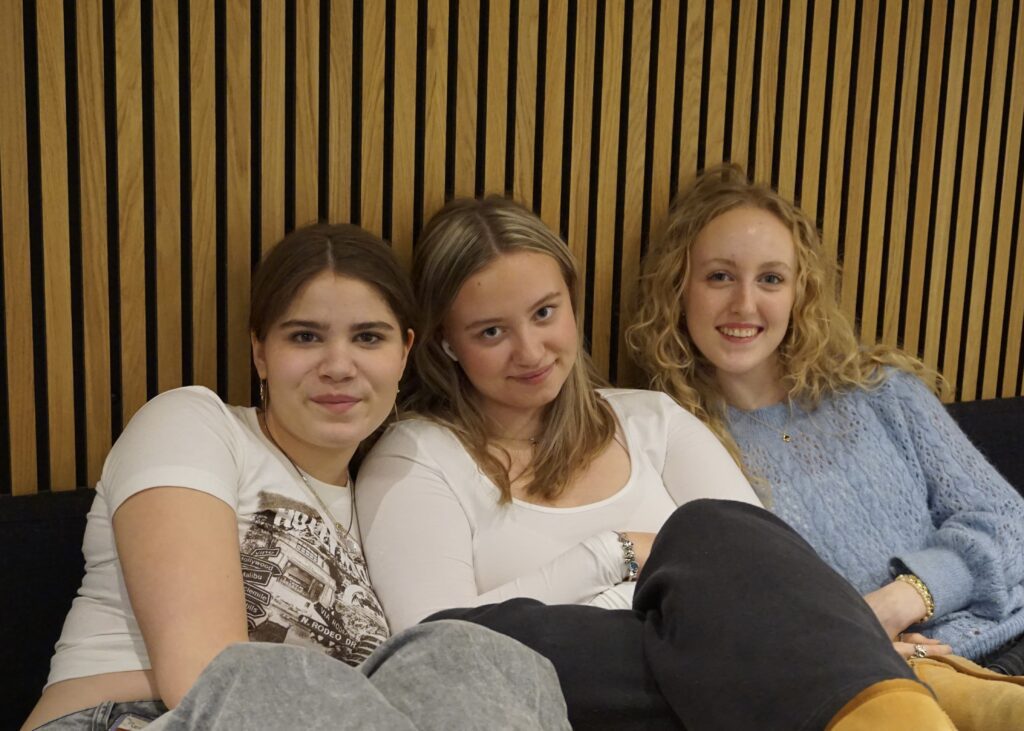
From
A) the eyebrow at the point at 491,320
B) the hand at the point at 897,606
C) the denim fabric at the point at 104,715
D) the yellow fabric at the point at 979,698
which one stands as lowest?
the hand at the point at 897,606

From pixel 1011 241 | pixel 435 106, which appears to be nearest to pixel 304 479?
pixel 435 106

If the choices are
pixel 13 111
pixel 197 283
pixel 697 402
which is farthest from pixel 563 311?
pixel 13 111

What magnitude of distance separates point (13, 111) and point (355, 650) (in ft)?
4.03

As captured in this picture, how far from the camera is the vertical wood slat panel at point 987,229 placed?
352 centimetres

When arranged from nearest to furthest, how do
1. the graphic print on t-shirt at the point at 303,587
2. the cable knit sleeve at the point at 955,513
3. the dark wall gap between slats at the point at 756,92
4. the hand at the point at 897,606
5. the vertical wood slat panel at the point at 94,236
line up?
the graphic print on t-shirt at the point at 303,587, the vertical wood slat panel at the point at 94,236, the hand at the point at 897,606, the cable knit sleeve at the point at 955,513, the dark wall gap between slats at the point at 756,92

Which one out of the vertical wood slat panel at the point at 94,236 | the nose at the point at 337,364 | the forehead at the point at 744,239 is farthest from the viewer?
the forehead at the point at 744,239

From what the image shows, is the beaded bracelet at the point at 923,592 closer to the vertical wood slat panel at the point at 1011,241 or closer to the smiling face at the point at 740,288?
the smiling face at the point at 740,288

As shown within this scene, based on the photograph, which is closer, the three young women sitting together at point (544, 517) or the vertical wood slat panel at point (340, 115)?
the three young women sitting together at point (544, 517)

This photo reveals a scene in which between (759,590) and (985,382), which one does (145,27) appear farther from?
(985,382)

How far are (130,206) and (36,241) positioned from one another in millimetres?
195

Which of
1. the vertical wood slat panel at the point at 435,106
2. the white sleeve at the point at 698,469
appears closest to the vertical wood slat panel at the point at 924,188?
the white sleeve at the point at 698,469

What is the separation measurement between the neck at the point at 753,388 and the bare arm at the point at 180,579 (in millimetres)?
1470

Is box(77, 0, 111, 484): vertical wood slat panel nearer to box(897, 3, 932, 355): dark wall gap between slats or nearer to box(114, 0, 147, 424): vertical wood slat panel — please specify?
box(114, 0, 147, 424): vertical wood slat panel

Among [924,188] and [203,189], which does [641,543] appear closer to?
[203,189]
